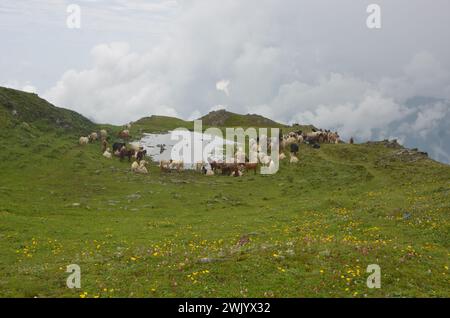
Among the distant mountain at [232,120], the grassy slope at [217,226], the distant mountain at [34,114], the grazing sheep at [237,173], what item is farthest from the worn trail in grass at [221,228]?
the distant mountain at [232,120]

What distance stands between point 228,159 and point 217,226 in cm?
2622

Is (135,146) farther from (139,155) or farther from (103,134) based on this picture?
(103,134)

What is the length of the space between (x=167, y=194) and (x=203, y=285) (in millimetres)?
27637

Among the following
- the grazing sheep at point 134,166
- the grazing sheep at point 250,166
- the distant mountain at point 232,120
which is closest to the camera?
the grazing sheep at point 134,166

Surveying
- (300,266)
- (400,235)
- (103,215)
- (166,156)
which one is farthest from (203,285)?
(166,156)

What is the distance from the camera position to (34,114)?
63250mm

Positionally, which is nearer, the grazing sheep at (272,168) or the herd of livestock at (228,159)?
the grazing sheep at (272,168)

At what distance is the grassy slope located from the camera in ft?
55.7

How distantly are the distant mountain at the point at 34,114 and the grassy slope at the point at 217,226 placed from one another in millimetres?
3009

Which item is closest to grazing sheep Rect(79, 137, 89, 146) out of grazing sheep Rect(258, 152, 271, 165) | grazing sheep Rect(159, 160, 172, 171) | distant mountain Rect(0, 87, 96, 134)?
distant mountain Rect(0, 87, 96, 134)

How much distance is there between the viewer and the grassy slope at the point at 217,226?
1697 centimetres

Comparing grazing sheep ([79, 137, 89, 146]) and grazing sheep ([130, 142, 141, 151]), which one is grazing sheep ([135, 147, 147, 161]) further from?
grazing sheep ([79, 137, 89, 146])

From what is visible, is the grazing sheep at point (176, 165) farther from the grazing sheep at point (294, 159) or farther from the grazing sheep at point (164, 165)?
the grazing sheep at point (294, 159)

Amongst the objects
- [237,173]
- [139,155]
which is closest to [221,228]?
[237,173]
